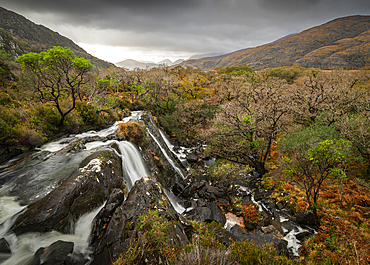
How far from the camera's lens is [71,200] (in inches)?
244

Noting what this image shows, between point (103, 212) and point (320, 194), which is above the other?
point (103, 212)

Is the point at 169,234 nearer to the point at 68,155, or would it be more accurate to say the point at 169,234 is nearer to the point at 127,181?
the point at 127,181

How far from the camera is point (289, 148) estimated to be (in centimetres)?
1128

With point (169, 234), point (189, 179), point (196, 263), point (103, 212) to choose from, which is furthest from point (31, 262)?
point (189, 179)

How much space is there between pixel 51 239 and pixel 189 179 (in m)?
11.1

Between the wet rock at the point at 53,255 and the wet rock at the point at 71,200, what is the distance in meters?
1.36

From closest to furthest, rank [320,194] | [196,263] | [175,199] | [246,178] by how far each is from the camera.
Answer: [196,263] < [320,194] < [175,199] < [246,178]

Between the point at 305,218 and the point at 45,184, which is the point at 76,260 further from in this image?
the point at 305,218

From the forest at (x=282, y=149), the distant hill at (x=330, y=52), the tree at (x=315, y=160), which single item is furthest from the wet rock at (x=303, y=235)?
the distant hill at (x=330, y=52)

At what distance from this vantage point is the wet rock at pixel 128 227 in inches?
181

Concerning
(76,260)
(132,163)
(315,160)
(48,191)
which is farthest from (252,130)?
(48,191)

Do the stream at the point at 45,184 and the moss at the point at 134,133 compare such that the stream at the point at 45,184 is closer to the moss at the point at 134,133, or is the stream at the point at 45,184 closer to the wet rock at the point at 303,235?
the wet rock at the point at 303,235

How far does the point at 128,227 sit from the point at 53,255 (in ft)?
6.48

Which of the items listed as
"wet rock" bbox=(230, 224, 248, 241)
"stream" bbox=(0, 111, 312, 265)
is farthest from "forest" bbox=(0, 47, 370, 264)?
"stream" bbox=(0, 111, 312, 265)
